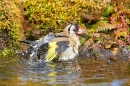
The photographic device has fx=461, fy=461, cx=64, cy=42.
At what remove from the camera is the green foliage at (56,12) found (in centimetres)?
955

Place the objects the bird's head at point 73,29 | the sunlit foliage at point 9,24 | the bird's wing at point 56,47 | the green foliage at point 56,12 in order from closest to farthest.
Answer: the bird's wing at point 56,47 → the sunlit foliage at point 9,24 → the bird's head at point 73,29 → the green foliage at point 56,12

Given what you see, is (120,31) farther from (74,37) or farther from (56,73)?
(56,73)

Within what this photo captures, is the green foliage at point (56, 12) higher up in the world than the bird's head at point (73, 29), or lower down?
higher up

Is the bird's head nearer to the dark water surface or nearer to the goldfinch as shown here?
the goldfinch

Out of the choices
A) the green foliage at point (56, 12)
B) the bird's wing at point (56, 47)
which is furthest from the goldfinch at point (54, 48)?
the green foliage at point (56, 12)

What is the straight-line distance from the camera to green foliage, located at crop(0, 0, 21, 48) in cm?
902

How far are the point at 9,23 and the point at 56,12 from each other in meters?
1.11

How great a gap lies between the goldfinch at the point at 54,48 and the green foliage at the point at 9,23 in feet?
1.29

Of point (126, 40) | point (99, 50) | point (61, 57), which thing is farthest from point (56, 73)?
point (126, 40)

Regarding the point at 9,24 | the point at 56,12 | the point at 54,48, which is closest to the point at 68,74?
the point at 54,48

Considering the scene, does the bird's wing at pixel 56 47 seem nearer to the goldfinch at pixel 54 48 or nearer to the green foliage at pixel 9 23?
the goldfinch at pixel 54 48

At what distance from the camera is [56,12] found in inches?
380

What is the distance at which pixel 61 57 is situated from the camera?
29.0ft

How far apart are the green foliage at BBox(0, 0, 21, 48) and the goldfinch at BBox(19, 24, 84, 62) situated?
0.39m
